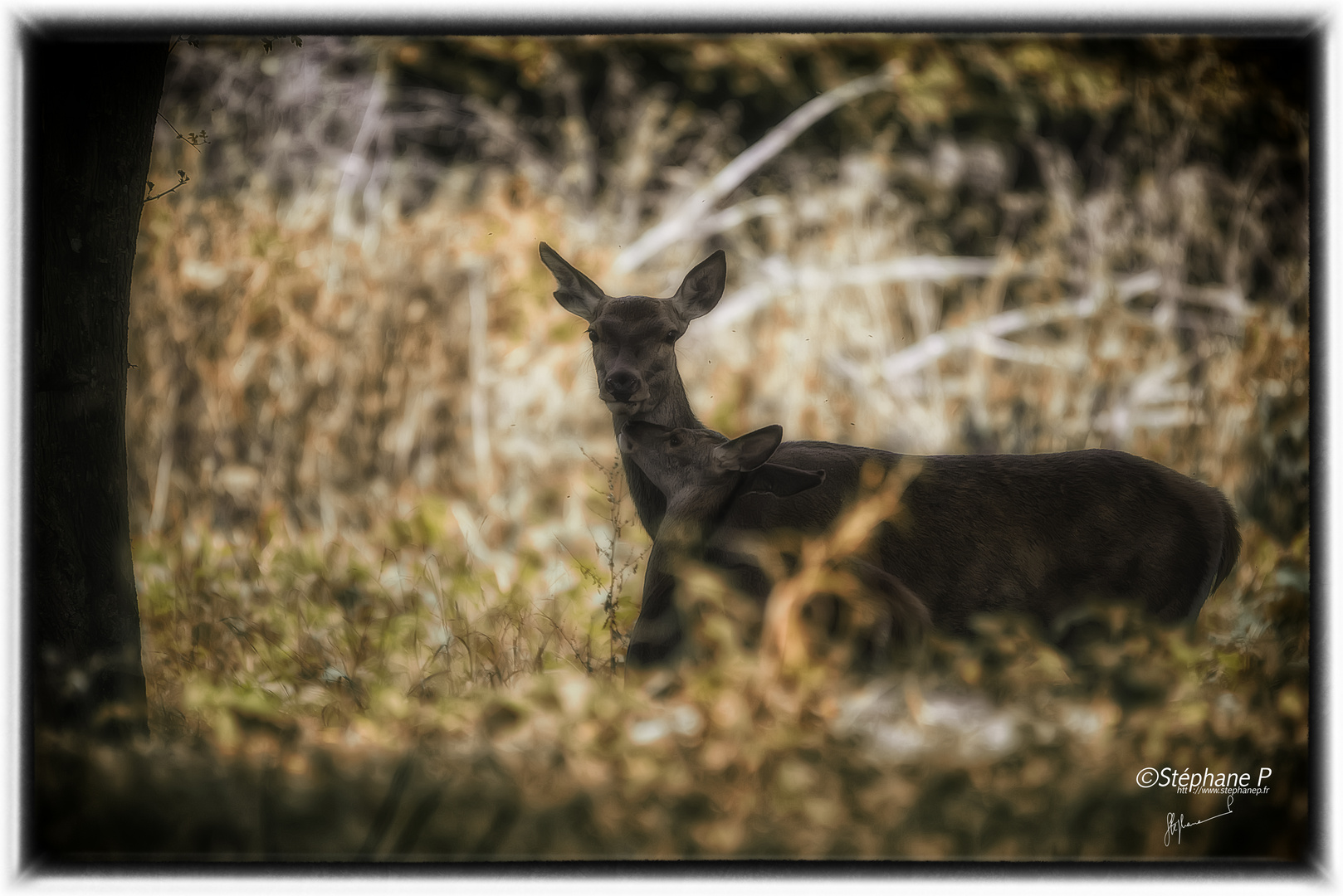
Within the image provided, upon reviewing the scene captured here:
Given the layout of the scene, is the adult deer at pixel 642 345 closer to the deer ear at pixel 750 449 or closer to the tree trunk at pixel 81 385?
the deer ear at pixel 750 449

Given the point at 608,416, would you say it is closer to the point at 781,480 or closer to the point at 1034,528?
the point at 781,480

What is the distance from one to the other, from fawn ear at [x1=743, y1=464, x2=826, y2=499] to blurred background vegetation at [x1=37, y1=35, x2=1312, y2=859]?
18.9 inches

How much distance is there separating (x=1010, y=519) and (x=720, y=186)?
406cm

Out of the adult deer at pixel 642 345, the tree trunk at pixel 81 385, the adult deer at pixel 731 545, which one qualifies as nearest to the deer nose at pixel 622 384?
the adult deer at pixel 642 345

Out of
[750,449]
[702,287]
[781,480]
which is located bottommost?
[781,480]

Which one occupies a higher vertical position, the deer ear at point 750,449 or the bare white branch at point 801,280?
the bare white branch at point 801,280

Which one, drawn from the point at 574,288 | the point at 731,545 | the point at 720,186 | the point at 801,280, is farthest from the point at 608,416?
the point at 731,545

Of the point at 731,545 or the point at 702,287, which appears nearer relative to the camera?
the point at 731,545

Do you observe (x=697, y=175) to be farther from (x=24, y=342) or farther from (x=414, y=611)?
(x=24, y=342)

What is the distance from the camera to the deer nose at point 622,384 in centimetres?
478

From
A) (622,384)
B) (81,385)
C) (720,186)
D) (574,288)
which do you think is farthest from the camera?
(720,186)

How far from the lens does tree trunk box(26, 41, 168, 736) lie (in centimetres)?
395

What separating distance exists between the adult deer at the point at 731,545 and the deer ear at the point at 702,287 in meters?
0.98

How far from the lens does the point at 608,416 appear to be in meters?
7.35
